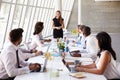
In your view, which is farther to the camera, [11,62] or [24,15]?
[24,15]

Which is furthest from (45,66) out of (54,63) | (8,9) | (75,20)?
(75,20)

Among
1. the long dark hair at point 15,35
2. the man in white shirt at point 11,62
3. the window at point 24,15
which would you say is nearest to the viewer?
the man in white shirt at point 11,62

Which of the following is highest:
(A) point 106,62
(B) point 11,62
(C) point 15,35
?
(C) point 15,35

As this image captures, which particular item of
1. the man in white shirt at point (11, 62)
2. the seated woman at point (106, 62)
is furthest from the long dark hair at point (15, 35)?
the seated woman at point (106, 62)

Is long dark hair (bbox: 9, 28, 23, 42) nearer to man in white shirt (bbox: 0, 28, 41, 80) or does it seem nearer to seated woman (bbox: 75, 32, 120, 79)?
man in white shirt (bbox: 0, 28, 41, 80)

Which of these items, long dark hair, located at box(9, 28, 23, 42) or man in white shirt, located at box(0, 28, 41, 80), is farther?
long dark hair, located at box(9, 28, 23, 42)

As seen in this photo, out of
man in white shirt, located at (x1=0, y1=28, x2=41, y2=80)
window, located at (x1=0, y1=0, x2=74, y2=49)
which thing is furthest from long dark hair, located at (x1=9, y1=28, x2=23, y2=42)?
window, located at (x1=0, y1=0, x2=74, y2=49)

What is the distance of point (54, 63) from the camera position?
416 cm

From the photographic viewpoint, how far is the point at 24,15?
9070 mm

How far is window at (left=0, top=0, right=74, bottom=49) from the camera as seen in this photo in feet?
23.5

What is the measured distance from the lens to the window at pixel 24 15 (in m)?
7.18

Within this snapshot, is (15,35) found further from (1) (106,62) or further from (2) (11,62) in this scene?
(1) (106,62)

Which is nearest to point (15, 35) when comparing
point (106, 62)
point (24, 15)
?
point (106, 62)

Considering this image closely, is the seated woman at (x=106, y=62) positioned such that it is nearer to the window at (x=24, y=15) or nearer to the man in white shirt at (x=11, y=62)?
the man in white shirt at (x=11, y=62)
